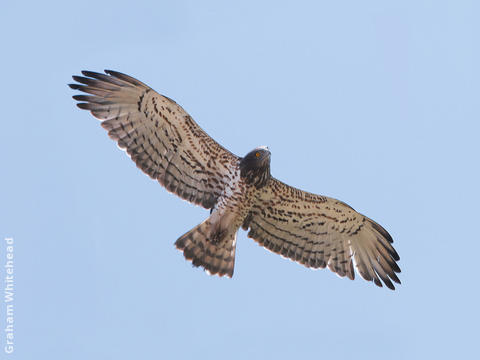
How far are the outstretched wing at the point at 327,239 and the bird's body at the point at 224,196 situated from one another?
2 cm

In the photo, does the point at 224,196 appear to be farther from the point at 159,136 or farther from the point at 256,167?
the point at 159,136

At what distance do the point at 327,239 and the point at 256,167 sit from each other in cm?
210

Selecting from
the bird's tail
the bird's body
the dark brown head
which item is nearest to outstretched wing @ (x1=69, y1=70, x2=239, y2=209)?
the bird's body

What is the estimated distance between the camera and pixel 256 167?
48.1 ft

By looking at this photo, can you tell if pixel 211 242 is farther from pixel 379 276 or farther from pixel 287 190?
pixel 379 276

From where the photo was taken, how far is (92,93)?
14375 mm

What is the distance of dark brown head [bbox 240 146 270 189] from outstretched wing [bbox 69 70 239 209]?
0.92 ft

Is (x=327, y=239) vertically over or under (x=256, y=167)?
under

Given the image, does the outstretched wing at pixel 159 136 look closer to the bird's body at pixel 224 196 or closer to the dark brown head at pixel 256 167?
the bird's body at pixel 224 196

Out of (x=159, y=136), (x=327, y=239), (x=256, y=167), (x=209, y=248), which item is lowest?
(x=209, y=248)

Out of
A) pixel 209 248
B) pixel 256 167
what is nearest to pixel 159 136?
pixel 256 167

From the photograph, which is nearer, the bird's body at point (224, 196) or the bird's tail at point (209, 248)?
the bird's body at point (224, 196)

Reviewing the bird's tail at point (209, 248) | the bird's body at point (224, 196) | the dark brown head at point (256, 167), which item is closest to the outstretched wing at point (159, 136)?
the bird's body at point (224, 196)

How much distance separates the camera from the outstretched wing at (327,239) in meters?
15.5
